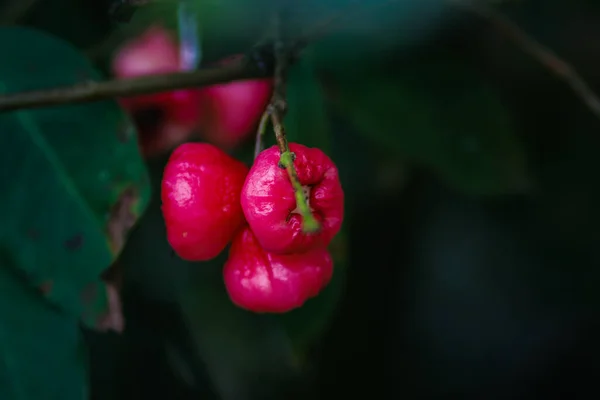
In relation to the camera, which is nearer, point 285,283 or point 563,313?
point 285,283

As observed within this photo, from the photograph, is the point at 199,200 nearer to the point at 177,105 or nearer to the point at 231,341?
the point at 177,105

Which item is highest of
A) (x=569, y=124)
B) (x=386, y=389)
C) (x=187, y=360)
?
(x=569, y=124)

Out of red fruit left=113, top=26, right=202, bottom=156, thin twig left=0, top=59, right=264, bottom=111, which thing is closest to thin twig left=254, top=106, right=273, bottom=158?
thin twig left=0, top=59, right=264, bottom=111

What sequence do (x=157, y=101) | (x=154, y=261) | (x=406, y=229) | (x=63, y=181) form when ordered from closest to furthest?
(x=63, y=181)
(x=157, y=101)
(x=154, y=261)
(x=406, y=229)

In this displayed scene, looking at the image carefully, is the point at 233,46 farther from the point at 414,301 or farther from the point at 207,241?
the point at 414,301

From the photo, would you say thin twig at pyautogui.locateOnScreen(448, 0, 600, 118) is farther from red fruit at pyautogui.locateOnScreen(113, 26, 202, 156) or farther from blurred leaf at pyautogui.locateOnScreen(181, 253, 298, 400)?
blurred leaf at pyautogui.locateOnScreen(181, 253, 298, 400)

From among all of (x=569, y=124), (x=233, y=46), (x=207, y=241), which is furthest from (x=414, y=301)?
(x=207, y=241)

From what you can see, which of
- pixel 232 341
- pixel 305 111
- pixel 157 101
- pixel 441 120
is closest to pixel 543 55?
pixel 441 120
